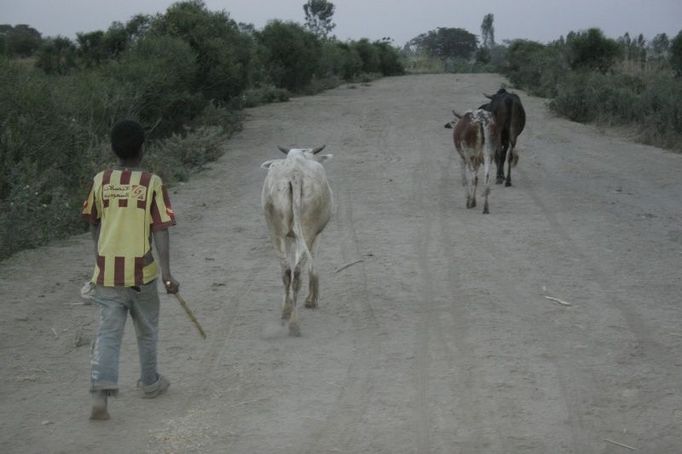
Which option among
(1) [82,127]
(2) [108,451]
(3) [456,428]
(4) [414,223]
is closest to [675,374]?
(3) [456,428]

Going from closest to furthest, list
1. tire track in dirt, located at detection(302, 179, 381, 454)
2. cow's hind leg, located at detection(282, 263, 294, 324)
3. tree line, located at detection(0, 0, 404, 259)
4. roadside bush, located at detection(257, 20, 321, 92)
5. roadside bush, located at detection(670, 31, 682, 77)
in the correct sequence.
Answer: tire track in dirt, located at detection(302, 179, 381, 454) → cow's hind leg, located at detection(282, 263, 294, 324) → tree line, located at detection(0, 0, 404, 259) → roadside bush, located at detection(670, 31, 682, 77) → roadside bush, located at detection(257, 20, 321, 92)

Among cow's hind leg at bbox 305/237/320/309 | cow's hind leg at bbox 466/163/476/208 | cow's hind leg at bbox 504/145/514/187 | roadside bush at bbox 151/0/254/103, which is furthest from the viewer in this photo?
roadside bush at bbox 151/0/254/103

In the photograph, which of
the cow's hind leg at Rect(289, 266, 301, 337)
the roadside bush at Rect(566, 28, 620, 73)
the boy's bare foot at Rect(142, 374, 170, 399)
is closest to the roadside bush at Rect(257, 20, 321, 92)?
the roadside bush at Rect(566, 28, 620, 73)

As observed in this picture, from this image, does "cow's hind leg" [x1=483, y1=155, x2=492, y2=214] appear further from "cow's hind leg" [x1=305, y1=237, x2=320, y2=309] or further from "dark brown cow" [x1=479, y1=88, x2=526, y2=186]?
"cow's hind leg" [x1=305, y1=237, x2=320, y2=309]

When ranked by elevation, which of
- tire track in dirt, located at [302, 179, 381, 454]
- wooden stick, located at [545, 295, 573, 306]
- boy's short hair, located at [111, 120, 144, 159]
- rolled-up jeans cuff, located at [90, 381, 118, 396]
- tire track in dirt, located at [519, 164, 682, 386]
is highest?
boy's short hair, located at [111, 120, 144, 159]

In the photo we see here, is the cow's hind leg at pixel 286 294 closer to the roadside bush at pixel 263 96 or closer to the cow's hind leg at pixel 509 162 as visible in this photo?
the cow's hind leg at pixel 509 162

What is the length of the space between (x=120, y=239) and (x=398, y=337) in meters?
2.79

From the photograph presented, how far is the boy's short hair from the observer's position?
5.58 m

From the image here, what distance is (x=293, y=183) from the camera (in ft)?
24.5

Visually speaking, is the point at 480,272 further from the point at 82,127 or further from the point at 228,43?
the point at 228,43

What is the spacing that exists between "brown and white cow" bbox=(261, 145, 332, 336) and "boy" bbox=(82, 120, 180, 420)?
193cm

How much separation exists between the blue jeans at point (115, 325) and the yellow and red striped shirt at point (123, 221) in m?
0.10

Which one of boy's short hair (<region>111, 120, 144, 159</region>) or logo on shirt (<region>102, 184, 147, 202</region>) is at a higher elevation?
boy's short hair (<region>111, 120, 144, 159</region>)

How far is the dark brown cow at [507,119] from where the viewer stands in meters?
14.4
